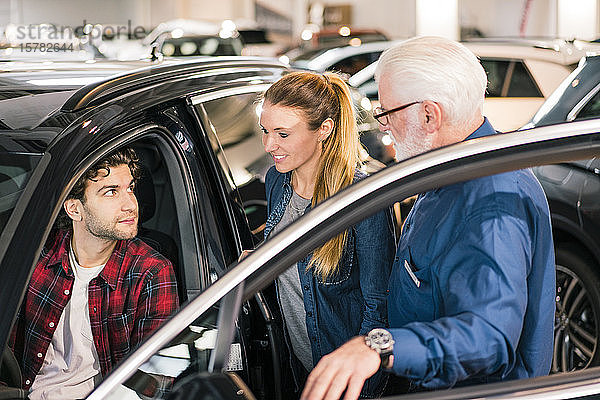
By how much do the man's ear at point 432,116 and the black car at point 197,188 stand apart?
0.37m

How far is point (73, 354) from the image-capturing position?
2102 millimetres

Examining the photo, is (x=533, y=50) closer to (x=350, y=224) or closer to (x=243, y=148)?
(x=243, y=148)


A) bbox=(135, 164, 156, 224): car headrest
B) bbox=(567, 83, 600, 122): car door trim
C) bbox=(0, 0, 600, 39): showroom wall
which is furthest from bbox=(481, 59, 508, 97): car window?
bbox=(0, 0, 600, 39): showroom wall

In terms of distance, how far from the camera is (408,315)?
5.94 feet

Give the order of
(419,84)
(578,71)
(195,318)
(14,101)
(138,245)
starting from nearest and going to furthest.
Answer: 1. (195,318)
2. (419,84)
3. (14,101)
4. (138,245)
5. (578,71)

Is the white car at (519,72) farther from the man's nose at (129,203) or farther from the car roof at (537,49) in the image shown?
the man's nose at (129,203)

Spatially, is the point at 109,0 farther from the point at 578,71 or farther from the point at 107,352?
the point at 107,352

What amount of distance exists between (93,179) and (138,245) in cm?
24

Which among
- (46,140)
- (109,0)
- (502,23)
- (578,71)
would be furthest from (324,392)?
(502,23)

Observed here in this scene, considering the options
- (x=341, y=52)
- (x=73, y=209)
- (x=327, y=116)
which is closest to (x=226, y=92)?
(x=327, y=116)

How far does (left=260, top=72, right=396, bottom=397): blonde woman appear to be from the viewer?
7.23 ft

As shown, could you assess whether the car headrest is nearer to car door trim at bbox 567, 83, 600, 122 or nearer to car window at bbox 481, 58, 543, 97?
car door trim at bbox 567, 83, 600, 122

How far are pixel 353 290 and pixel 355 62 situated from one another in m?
6.25

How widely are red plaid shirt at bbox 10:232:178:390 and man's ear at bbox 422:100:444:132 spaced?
836 mm
